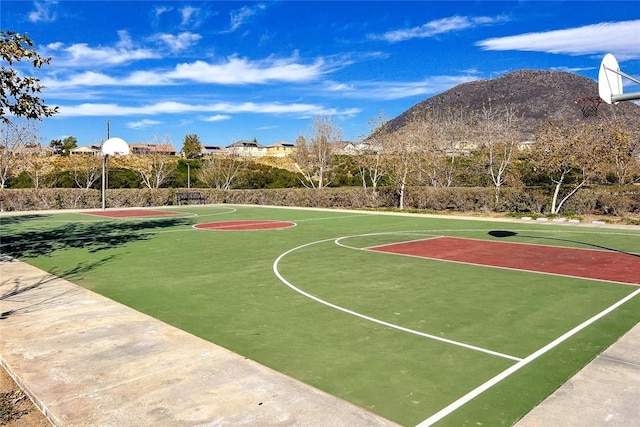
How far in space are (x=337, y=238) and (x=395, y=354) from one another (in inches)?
422

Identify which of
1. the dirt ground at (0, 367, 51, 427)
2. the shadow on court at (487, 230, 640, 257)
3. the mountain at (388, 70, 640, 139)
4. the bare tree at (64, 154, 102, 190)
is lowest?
the dirt ground at (0, 367, 51, 427)

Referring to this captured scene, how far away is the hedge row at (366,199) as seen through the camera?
77.8 feet

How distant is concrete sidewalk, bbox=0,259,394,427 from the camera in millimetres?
3979

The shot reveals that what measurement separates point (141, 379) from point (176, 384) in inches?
15.9

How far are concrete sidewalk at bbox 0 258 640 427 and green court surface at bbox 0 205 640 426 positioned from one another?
26 centimetres

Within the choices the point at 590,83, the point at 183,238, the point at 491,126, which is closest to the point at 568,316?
the point at 183,238

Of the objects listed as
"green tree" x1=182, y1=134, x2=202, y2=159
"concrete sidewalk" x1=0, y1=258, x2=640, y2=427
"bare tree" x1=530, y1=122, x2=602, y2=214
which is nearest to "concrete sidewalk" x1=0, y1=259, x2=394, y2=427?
"concrete sidewalk" x1=0, y1=258, x2=640, y2=427

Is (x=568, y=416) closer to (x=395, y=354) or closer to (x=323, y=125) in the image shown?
(x=395, y=354)

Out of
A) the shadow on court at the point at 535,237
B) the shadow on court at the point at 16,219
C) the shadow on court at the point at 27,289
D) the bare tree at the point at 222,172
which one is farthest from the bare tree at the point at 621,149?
the bare tree at the point at 222,172

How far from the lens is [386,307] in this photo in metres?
7.53

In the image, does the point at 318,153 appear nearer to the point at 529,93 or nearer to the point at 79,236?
the point at 79,236

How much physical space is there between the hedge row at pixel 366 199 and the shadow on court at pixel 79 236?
11.1m

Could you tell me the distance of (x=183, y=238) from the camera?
16250 mm

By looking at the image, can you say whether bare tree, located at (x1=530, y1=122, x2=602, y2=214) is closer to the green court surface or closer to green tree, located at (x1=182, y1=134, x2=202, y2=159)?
the green court surface
